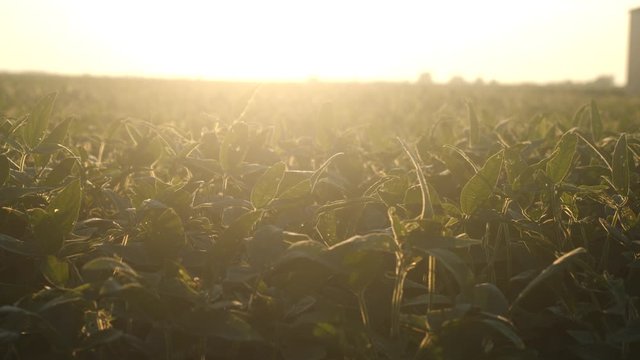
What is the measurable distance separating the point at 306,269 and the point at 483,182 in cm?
43

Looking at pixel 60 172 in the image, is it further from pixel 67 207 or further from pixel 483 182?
pixel 483 182

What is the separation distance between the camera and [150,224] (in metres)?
1.35

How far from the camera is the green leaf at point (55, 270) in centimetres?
126

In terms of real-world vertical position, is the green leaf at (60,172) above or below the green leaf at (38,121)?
below

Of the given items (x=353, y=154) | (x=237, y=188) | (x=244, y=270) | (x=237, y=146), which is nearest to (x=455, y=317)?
(x=244, y=270)

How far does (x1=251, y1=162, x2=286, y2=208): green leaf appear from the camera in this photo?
4.64ft

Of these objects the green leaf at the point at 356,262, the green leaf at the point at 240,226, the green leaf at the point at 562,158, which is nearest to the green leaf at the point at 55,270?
the green leaf at the point at 240,226

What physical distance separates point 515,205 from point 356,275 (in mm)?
604

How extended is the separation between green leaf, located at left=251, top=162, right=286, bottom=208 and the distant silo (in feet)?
125

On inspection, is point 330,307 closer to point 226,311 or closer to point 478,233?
point 226,311

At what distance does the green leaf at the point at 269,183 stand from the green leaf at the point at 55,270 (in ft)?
1.40

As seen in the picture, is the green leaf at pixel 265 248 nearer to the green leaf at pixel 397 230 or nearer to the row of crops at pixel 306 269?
the row of crops at pixel 306 269

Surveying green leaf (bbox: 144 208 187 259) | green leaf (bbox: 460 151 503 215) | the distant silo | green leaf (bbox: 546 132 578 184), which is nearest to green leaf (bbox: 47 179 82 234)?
green leaf (bbox: 144 208 187 259)

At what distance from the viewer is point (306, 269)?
1366 millimetres
